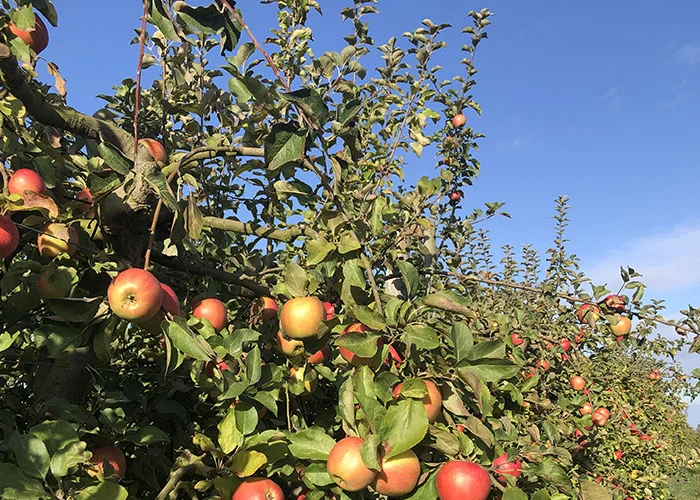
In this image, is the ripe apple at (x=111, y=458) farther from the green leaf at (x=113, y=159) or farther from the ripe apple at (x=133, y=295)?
the green leaf at (x=113, y=159)

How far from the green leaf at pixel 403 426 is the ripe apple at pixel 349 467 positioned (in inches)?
3.2

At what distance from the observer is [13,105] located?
1428 millimetres

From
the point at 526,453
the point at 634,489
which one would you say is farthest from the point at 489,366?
the point at 634,489

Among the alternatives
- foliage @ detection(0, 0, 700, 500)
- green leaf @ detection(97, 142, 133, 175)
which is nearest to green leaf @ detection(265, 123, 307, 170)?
foliage @ detection(0, 0, 700, 500)

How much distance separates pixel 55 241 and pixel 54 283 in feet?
0.43

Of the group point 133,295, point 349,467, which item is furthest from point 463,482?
point 133,295

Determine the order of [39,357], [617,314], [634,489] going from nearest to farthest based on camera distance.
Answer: [39,357]
[617,314]
[634,489]

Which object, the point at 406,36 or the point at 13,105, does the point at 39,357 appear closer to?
the point at 13,105

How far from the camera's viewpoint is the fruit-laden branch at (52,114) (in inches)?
51.4

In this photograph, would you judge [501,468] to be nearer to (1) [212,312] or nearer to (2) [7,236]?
(1) [212,312]

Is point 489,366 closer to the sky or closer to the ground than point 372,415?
closer to the sky

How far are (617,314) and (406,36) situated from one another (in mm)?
2692

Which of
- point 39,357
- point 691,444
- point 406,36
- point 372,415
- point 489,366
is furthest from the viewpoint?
point 691,444

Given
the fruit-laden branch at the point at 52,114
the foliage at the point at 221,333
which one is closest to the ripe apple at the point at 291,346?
the foliage at the point at 221,333
